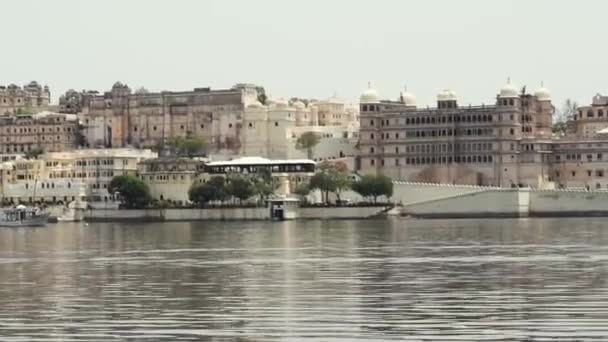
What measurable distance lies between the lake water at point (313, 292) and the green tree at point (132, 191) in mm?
44989

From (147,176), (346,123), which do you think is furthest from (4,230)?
(346,123)

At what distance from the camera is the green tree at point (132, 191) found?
93.9 meters

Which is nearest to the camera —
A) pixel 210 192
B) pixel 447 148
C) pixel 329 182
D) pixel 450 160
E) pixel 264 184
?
pixel 329 182

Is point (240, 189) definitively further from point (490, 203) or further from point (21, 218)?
point (490, 203)

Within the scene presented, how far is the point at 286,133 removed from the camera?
108 meters

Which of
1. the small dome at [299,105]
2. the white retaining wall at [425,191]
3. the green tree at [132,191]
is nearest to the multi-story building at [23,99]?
the small dome at [299,105]

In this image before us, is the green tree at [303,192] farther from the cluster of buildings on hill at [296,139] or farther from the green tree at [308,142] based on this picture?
the green tree at [308,142]

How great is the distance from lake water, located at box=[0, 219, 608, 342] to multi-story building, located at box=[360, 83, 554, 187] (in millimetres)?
45360

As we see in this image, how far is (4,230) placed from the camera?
261 feet

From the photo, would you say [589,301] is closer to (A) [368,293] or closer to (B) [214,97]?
(A) [368,293]

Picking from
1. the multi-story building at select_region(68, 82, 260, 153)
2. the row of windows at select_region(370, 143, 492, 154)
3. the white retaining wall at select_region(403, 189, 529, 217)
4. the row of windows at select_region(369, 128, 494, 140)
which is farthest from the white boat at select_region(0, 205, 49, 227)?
the multi-story building at select_region(68, 82, 260, 153)

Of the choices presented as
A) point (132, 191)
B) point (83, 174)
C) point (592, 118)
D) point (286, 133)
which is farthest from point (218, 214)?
point (592, 118)

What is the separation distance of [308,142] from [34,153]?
1956 cm

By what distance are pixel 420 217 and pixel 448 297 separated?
201ft
